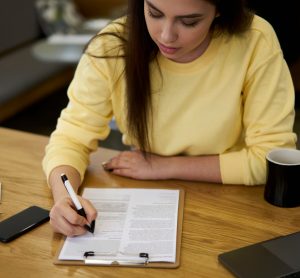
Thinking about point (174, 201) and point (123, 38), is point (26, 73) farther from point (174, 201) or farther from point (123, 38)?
point (174, 201)

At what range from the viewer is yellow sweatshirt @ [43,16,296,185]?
127cm

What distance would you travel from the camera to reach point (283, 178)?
1.12m

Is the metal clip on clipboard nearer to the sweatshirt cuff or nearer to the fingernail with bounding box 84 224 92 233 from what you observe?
the fingernail with bounding box 84 224 92 233

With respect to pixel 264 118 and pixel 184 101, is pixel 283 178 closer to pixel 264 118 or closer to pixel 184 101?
pixel 264 118

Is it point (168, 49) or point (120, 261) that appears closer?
point (120, 261)

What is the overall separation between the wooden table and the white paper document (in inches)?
1.1

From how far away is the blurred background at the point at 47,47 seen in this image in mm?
2957

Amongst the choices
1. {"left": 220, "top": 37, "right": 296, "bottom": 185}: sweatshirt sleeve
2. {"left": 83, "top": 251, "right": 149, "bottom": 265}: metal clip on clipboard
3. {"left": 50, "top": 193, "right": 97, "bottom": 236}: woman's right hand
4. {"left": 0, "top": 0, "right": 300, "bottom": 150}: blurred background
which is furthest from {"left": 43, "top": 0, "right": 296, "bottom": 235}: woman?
{"left": 0, "top": 0, "right": 300, "bottom": 150}: blurred background

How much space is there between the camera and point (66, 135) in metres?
1.35

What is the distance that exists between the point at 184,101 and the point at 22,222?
489mm

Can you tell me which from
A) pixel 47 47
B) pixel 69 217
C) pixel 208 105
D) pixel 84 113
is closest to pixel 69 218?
pixel 69 217

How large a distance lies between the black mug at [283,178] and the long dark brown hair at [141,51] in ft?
1.07

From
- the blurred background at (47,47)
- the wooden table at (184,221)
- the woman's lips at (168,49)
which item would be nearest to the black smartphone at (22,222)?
the wooden table at (184,221)

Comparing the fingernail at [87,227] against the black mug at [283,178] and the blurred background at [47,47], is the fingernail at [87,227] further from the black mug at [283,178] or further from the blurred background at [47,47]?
the blurred background at [47,47]
